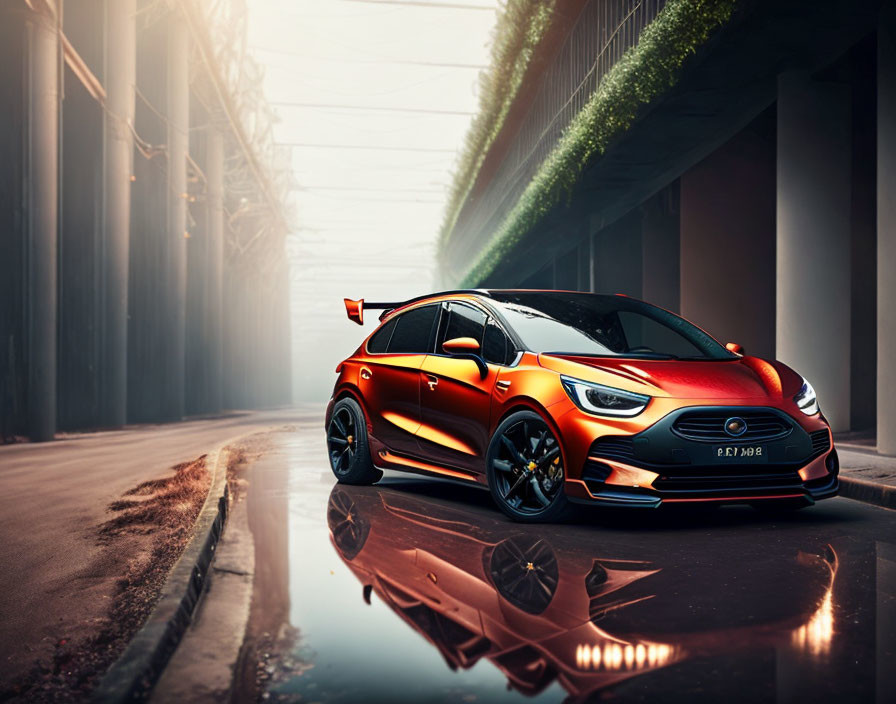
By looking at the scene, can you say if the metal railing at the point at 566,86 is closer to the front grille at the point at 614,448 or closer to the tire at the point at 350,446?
the tire at the point at 350,446

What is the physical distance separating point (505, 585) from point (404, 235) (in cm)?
4403

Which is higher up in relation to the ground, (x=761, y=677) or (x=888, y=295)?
(x=888, y=295)

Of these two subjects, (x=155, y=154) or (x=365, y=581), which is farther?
(x=155, y=154)

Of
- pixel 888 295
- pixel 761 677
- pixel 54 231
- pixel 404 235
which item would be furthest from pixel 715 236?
pixel 404 235

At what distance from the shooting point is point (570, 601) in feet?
14.1

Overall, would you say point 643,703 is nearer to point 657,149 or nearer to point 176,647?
point 176,647

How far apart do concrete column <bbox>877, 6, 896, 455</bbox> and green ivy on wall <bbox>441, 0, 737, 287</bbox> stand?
156 centimetres

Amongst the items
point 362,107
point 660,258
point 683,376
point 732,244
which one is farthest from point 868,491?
point 362,107

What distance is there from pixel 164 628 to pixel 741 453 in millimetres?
3505

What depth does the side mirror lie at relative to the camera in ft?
21.7

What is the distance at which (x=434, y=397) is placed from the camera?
24.0 feet

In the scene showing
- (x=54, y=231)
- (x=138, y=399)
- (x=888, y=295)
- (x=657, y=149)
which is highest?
(x=657, y=149)

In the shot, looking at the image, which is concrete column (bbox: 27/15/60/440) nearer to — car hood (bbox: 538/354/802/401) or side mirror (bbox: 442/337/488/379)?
side mirror (bbox: 442/337/488/379)

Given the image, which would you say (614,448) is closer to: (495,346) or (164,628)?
(495,346)
